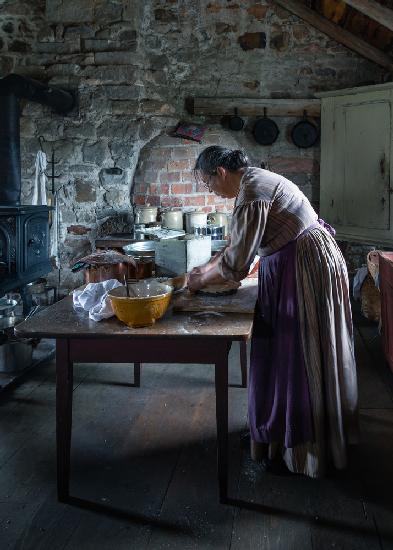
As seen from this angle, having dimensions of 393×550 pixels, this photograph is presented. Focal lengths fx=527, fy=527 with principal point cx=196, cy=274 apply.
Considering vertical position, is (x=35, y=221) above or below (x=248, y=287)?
above

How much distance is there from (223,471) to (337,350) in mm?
641

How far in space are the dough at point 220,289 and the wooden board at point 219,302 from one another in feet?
0.07

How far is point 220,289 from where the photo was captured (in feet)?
7.32

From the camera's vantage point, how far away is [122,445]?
2434mm

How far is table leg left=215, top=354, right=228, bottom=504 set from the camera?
1.85 metres

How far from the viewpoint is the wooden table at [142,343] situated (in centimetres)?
176

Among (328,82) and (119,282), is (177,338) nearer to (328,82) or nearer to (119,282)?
(119,282)

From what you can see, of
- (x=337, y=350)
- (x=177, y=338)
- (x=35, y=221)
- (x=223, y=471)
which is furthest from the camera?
(x=35, y=221)

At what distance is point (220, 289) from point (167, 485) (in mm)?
818

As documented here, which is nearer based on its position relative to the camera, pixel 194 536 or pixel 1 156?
pixel 194 536

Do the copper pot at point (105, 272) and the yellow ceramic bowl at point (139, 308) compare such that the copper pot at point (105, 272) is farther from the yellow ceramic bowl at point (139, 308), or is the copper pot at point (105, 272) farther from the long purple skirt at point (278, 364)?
the long purple skirt at point (278, 364)

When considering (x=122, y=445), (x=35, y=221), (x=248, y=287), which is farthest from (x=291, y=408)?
(x=35, y=221)

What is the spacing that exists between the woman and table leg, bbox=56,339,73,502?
593 millimetres

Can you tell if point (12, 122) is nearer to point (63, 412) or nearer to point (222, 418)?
point (63, 412)
